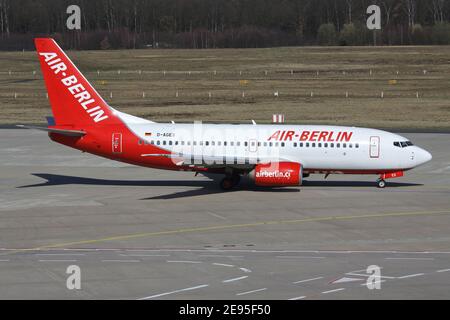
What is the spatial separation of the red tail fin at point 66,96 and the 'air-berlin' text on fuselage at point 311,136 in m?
10.2

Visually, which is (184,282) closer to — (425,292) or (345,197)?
(425,292)

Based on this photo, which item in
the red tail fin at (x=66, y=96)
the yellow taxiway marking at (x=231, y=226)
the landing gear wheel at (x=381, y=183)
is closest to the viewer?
the yellow taxiway marking at (x=231, y=226)

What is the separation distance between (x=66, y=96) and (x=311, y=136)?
15.5 metres

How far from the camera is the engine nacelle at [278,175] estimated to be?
52281mm

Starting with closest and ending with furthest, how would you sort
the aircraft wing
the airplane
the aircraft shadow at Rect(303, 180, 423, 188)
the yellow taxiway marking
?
the yellow taxiway marking, the aircraft wing, the airplane, the aircraft shadow at Rect(303, 180, 423, 188)

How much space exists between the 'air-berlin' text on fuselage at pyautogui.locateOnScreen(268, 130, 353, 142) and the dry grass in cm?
3264

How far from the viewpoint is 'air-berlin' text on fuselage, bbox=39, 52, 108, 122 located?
5488cm

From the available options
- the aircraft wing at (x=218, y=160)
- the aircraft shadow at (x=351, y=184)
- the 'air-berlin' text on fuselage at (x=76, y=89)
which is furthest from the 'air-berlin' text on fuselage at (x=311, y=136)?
the 'air-berlin' text on fuselage at (x=76, y=89)

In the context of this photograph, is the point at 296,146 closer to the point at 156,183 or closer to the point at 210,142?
the point at 210,142

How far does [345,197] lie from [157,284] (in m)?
21.7

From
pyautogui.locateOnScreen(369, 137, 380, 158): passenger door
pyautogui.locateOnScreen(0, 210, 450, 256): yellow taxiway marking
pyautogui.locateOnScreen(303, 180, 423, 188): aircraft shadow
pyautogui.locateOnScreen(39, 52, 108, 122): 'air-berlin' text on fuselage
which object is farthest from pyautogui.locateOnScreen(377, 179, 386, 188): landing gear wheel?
pyautogui.locateOnScreen(39, 52, 108, 122): 'air-berlin' text on fuselage

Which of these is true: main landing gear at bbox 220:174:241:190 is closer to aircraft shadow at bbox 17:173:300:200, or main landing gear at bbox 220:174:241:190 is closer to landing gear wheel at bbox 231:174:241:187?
landing gear wheel at bbox 231:174:241:187

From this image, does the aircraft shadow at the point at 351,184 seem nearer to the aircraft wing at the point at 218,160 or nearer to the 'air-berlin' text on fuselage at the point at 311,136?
the 'air-berlin' text on fuselage at the point at 311,136

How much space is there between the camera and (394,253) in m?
38.6
